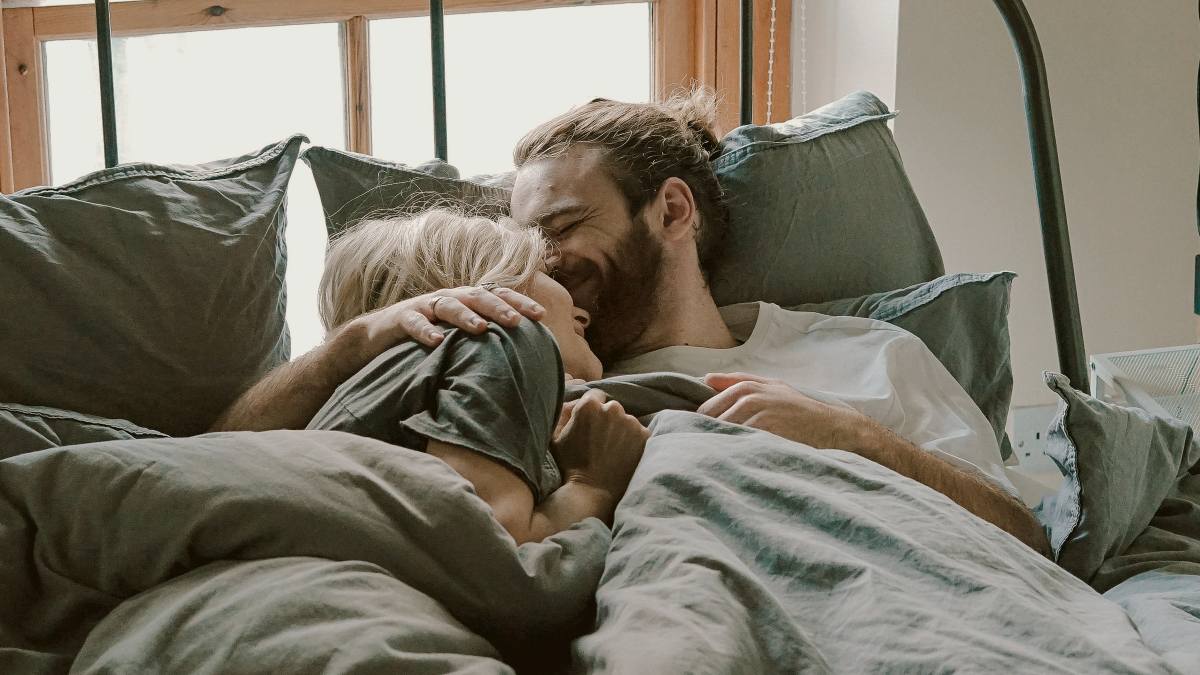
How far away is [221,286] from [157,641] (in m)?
0.60

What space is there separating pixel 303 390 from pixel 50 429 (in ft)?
0.73

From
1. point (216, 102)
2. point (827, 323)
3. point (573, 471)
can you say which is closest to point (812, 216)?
point (827, 323)

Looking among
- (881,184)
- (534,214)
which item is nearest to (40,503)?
(534,214)

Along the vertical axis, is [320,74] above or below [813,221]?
above

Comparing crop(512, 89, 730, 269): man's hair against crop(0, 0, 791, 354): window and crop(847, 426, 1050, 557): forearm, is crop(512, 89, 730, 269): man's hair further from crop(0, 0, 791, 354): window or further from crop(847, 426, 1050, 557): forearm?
crop(0, 0, 791, 354): window

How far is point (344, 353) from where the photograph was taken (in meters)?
1.08

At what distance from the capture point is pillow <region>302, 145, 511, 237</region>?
1375 millimetres

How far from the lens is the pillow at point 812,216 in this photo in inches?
59.0

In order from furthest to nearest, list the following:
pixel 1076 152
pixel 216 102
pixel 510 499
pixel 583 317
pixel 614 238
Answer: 1. pixel 216 102
2. pixel 1076 152
3. pixel 614 238
4. pixel 583 317
5. pixel 510 499

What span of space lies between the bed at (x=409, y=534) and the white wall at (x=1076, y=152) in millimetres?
892

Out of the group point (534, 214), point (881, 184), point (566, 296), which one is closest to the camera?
point (566, 296)

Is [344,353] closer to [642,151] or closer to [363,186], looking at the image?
[363,186]

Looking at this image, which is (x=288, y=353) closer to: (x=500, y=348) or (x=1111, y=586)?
(x=500, y=348)

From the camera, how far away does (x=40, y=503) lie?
69 cm
